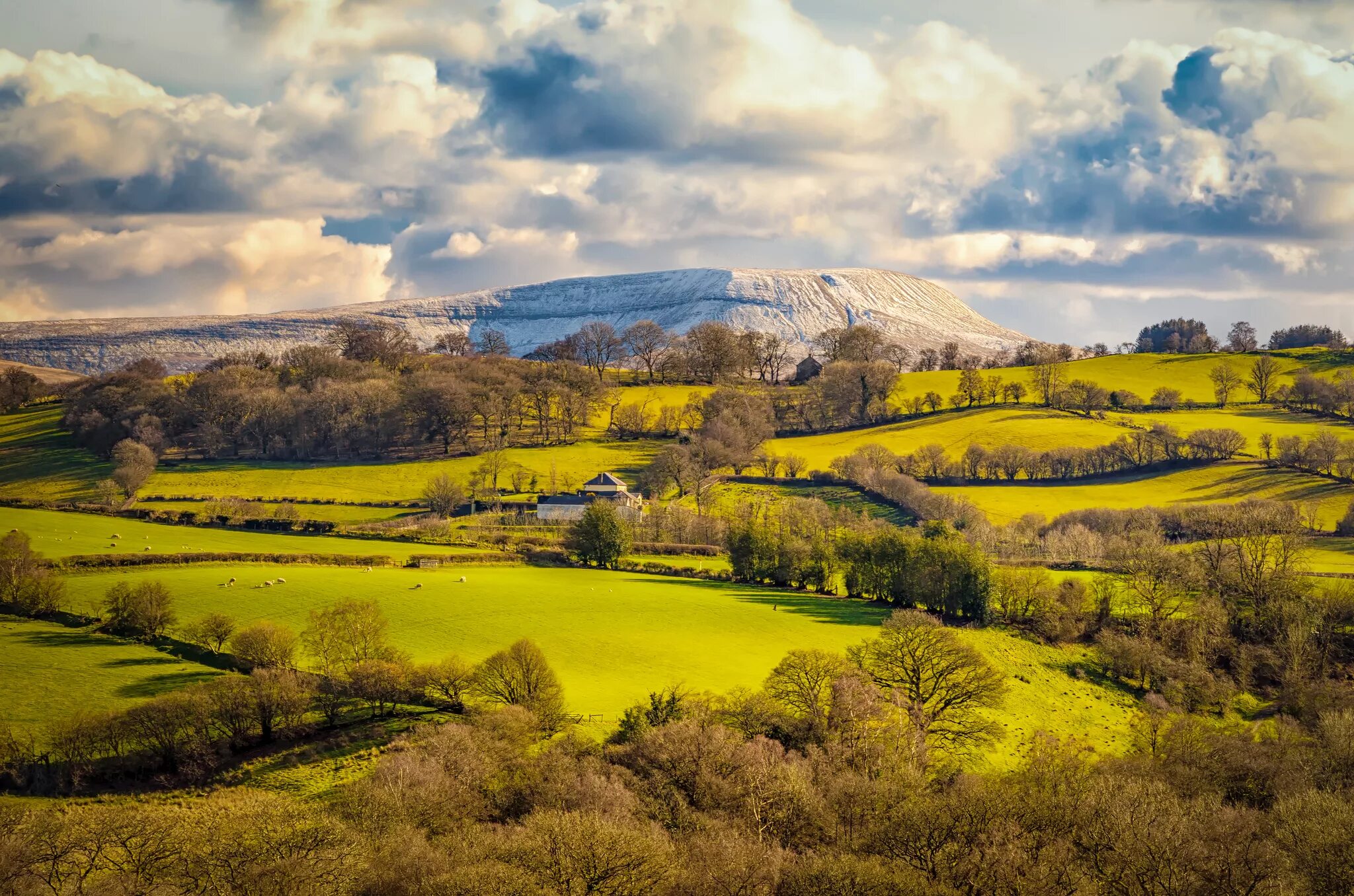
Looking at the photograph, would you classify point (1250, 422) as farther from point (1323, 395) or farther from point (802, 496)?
point (802, 496)

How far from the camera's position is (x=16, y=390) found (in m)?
158

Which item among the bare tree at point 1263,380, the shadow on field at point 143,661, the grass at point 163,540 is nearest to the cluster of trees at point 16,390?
the grass at point 163,540

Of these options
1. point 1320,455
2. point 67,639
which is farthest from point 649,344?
point 67,639

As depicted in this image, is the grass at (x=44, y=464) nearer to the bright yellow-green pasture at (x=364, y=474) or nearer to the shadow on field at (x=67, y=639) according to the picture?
the bright yellow-green pasture at (x=364, y=474)

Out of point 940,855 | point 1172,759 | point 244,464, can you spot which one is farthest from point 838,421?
point 940,855

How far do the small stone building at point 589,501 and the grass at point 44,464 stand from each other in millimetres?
51387

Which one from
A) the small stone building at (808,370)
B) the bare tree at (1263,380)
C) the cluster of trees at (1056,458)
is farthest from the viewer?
the small stone building at (808,370)

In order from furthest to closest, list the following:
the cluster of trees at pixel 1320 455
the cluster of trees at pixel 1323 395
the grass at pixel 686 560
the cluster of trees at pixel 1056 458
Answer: the cluster of trees at pixel 1323 395, the cluster of trees at pixel 1056 458, the cluster of trees at pixel 1320 455, the grass at pixel 686 560

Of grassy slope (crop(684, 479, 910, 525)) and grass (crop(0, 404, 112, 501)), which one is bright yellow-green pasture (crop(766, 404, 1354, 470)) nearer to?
grassy slope (crop(684, 479, 910, 525))

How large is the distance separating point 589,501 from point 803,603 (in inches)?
1369

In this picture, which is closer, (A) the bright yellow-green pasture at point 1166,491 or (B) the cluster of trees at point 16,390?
(A) the bright yellow-green pasture at point 1166,491

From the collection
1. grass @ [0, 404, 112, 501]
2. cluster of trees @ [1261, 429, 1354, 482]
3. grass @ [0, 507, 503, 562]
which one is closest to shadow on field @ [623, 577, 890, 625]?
grass @ [0, 507, 503, 562]

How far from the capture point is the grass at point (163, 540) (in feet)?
251

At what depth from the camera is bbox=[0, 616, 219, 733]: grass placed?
4531 cm
